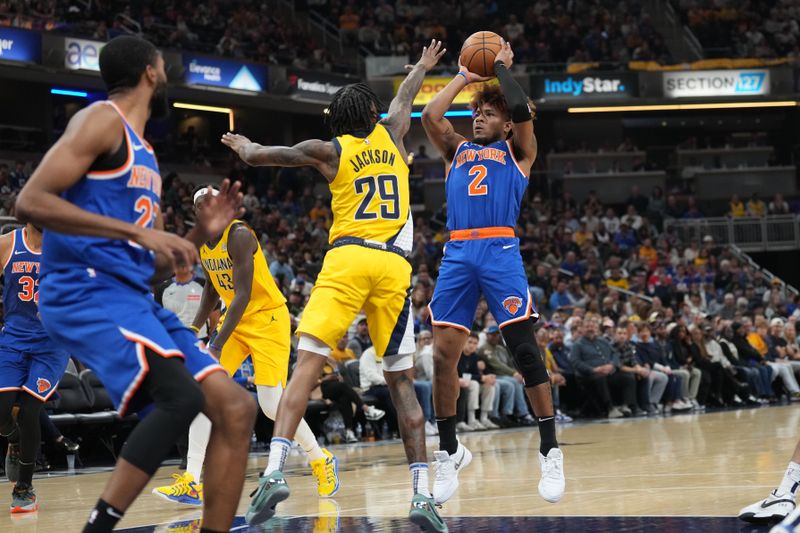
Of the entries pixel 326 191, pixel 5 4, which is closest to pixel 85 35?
pixel 5 4

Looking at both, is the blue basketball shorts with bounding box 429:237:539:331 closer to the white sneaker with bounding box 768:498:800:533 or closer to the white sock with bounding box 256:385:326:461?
the white sock with bounding box 256:385:326:461

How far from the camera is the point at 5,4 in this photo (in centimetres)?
2239

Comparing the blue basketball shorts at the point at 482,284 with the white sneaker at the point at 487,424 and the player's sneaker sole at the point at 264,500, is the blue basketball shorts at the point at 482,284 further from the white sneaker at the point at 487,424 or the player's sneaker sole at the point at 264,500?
the white sneaker at the point at 487,424

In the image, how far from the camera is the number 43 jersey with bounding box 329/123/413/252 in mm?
5832

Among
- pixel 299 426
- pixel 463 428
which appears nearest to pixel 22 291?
pixel 299 426

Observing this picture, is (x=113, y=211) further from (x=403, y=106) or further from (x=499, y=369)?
(x=499, y=369)

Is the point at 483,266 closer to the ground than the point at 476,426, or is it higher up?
higher up

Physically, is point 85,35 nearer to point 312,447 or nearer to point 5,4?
point 5,4

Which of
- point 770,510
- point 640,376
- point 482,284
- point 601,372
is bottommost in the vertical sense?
point 640,376

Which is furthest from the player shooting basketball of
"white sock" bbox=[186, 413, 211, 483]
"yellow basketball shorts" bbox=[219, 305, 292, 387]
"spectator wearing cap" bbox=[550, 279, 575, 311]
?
"spectator wearing cap" bbox=[550, 279, 575, 311]

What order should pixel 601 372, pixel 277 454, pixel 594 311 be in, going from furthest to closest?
pixel 594 311 → pixel 601 372 → pixel 277 454

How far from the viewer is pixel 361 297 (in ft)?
18.9

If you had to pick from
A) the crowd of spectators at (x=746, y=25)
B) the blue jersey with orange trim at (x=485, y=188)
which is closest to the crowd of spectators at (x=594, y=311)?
the crowd of spectators at (x=746, y=25)

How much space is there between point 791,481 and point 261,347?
3350 millimetres
